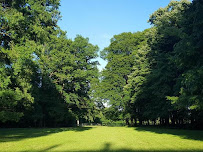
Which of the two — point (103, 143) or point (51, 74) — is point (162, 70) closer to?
point (103, 143)

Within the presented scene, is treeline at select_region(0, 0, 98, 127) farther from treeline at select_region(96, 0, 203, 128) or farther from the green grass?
treeline at select_region(96, 0, 203, 128)

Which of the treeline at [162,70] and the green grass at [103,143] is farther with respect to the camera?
the treeline at [162,70]

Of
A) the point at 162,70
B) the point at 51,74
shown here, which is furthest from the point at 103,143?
the point at 51,74

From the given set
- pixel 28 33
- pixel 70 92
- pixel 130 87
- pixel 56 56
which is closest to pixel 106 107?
pixel 130 87

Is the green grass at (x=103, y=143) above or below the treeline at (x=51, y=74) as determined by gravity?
below

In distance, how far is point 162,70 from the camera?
2527 centimetres

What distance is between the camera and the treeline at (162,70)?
15726mm

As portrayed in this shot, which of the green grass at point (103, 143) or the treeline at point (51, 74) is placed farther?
the treeline at point (51, 74)

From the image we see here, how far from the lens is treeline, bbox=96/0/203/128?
51.6 ft

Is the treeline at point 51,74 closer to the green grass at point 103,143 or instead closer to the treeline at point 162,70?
the green grass at point 103,143

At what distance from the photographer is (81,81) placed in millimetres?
32656

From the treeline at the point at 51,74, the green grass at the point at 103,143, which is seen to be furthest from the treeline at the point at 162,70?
the treeline at the point at 51,74

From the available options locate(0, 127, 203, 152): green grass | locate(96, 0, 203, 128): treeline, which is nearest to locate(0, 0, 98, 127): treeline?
locate(0, 127, 203, 152): green grass

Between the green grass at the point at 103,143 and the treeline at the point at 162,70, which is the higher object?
the treeline at the point at 162,70
